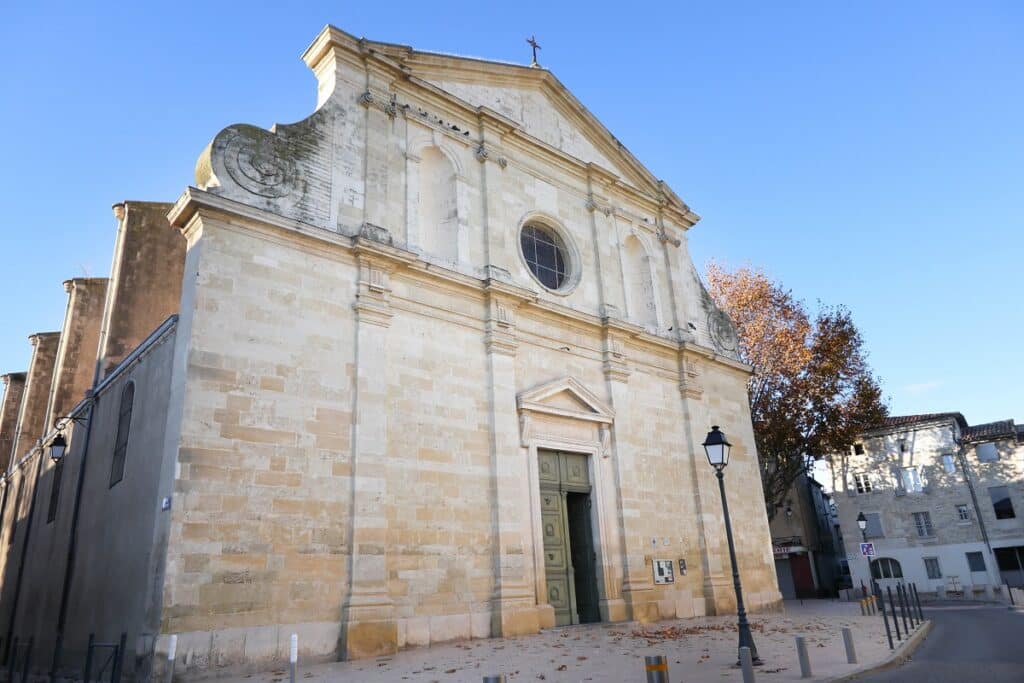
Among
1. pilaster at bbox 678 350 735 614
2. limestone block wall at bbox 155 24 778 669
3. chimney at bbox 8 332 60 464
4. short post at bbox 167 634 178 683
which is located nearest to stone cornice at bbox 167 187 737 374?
limestone block wall at bbox 155 24 778 669

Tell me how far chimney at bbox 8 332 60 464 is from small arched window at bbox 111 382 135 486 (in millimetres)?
12293

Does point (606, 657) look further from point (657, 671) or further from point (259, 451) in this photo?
point (259, 451)

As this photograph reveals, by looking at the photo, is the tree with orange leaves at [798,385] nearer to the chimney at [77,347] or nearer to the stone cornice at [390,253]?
the stone cornice at [390,253]

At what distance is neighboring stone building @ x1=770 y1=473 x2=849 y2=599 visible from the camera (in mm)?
35094

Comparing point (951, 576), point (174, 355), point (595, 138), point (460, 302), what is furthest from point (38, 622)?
point (951, 576)

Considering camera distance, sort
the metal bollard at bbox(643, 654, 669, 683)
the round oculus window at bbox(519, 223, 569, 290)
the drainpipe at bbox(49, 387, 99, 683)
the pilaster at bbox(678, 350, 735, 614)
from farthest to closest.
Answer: the pilaster at bbox(678, 350, 735, 614) → the round oculus window at bbox(519, 223, 569, 290) → the drainpipe at bbox(49, 387, 99, 683) → the metal bollard at bbox(643, 654, 669, 683)

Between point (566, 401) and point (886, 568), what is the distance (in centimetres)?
3065

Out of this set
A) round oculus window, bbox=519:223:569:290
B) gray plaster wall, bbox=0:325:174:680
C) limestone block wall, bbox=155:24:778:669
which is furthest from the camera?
round oculus window, bbox=519:223:569:290

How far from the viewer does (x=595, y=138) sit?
63.7 ft

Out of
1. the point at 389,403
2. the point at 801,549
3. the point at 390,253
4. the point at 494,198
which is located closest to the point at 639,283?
the point at 494,198

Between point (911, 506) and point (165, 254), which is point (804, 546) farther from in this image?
point (165, 254)

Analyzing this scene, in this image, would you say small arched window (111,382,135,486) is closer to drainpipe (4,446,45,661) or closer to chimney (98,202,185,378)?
chimney (98,202,185,378)

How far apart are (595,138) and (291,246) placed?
10654mm

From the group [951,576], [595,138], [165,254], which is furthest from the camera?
[951,576]
